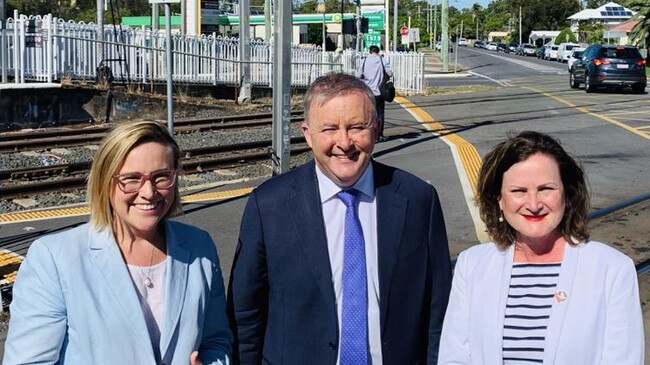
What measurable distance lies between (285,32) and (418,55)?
2308 cm

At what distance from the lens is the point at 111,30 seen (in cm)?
2486

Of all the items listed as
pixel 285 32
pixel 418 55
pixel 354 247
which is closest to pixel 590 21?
pixel 418 55

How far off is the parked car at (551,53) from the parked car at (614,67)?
144 ft

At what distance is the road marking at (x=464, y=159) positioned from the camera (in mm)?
9887

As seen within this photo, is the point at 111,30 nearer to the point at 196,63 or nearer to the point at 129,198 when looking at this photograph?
the point at 196,63

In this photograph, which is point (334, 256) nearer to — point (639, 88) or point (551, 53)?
point (639, 88)

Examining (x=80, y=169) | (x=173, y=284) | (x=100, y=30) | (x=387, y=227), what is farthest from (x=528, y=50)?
(x=173, y=284)

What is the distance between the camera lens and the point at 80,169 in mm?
13164

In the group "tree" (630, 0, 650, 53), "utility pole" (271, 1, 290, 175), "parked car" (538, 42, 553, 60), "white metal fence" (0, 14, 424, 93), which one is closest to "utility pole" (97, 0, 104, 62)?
"white metal fence" (0, 14, 424, 93)

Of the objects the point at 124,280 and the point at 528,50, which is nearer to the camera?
the point at 124,280

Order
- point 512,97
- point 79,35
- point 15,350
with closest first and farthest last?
point 15,350, point 79,35, point 512,97

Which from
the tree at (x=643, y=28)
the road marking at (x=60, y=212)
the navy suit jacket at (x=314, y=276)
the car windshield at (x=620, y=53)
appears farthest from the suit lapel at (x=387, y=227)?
the tree at (x=643, y=28)

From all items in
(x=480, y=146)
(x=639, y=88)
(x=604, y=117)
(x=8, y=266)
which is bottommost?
(x=8, y=266)

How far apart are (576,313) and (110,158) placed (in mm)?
1430
